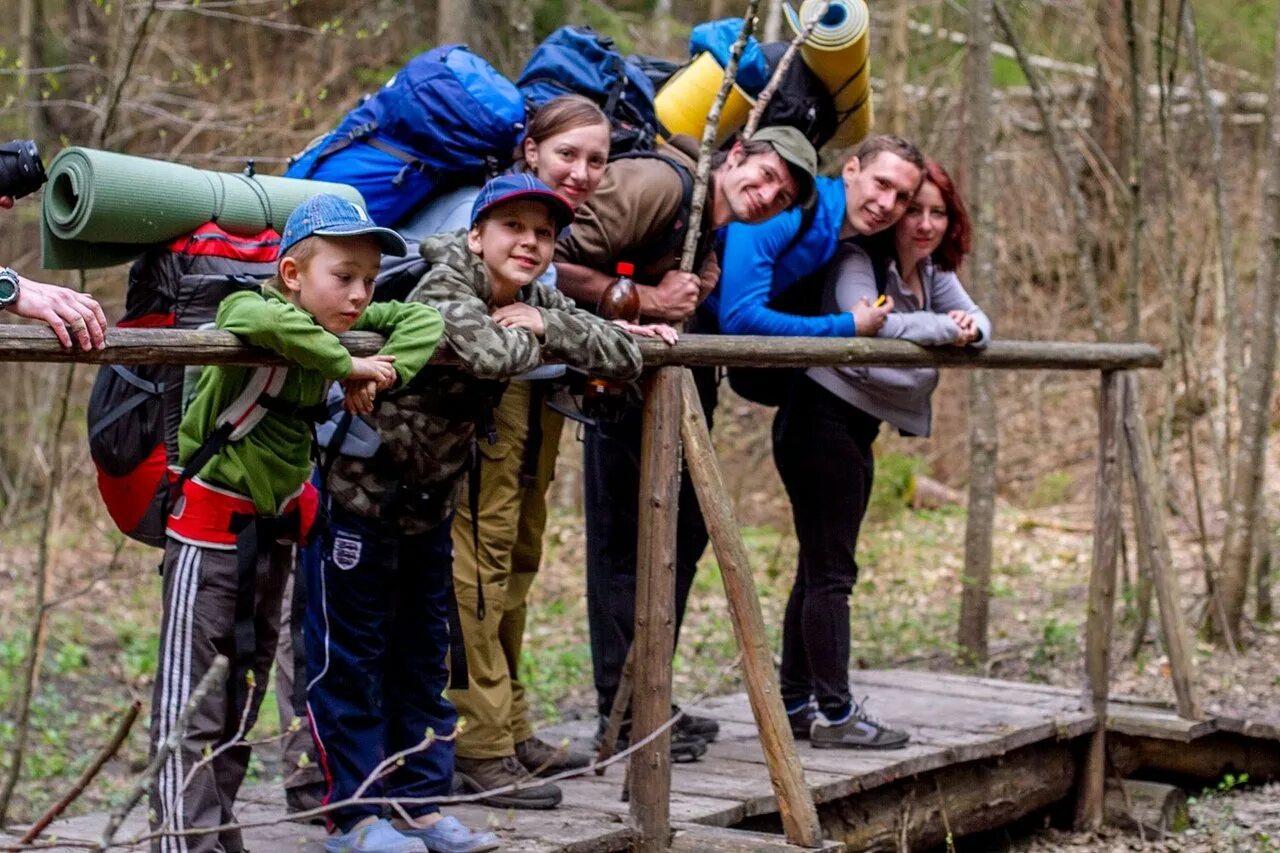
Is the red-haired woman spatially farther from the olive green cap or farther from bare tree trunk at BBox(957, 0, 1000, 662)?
bare tree trunk at BBox(957, 0, 1000, 662)

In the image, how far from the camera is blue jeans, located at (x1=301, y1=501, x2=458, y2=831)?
3.85 m

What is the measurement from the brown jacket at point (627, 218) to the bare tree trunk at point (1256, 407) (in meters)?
4.40

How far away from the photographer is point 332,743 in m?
3.86

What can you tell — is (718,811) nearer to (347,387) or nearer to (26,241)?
(347,387)

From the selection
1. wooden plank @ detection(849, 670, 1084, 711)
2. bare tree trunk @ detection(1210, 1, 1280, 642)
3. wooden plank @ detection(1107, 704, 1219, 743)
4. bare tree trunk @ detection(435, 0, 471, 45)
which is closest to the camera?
A: wooden plank @ detection(1107, 704, 1219, 743)

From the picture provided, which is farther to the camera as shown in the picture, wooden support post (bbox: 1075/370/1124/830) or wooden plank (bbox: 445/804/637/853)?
wooden support post (bbox: 1075/370/1124/830)

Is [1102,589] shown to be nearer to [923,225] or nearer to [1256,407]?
[1256,407]

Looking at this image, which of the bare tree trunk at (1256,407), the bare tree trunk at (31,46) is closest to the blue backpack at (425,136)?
the bare tree trunk at (1256,407)

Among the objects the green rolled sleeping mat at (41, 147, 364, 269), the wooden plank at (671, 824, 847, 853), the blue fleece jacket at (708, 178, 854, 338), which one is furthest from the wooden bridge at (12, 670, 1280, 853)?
the blue fleece jacket at (708, 178, 854, 338)

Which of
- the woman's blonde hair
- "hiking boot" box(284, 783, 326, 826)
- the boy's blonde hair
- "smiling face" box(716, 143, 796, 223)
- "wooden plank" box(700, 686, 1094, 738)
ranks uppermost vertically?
the woman's blonde hair

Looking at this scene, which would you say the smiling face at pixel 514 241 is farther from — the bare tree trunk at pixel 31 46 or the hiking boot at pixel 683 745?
the bare tree trunk at pixel 31 46

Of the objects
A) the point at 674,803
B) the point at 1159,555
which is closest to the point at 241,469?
the point at 674,803

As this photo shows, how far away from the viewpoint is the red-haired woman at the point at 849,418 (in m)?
5.36

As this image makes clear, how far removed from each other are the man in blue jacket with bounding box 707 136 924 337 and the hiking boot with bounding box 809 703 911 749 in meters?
1.48
